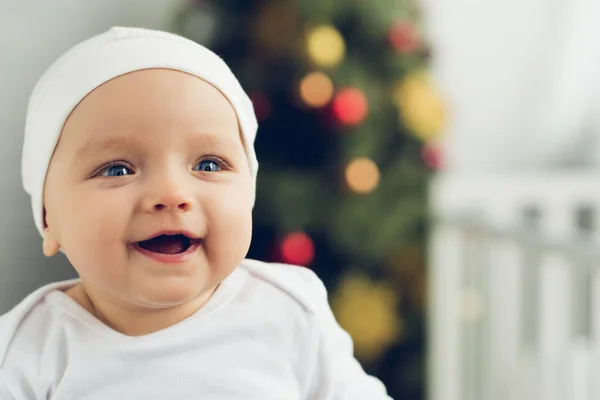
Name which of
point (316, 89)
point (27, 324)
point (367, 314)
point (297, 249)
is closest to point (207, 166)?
point (27, 324)

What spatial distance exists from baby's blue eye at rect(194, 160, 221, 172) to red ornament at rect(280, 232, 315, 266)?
0.42 metres

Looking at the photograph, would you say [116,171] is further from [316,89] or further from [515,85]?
[515,85]

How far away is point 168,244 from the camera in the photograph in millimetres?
529

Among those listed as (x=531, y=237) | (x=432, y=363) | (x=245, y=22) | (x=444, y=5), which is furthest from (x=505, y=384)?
(x=444, y=5)

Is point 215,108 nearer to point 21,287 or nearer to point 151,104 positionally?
point 151,104

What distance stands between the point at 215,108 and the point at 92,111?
9cm

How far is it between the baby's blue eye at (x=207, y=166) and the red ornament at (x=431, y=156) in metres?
0.93

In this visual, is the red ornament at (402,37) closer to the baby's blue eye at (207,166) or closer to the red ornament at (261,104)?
the red ornament at (261,104)

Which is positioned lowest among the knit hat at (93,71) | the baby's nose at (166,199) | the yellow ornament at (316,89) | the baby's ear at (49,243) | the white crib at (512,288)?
the white crib at (512,288)

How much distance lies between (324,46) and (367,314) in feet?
1.73

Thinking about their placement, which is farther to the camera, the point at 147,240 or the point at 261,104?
the point at 261,104

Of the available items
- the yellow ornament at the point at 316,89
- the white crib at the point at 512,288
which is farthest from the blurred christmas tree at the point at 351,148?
the white crib at the point at 512,288

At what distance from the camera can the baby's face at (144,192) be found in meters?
0.51

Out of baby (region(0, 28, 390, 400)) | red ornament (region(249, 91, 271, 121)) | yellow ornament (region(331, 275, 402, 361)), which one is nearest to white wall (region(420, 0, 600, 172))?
yellow ornament (region(331, 275, 402, 361))
